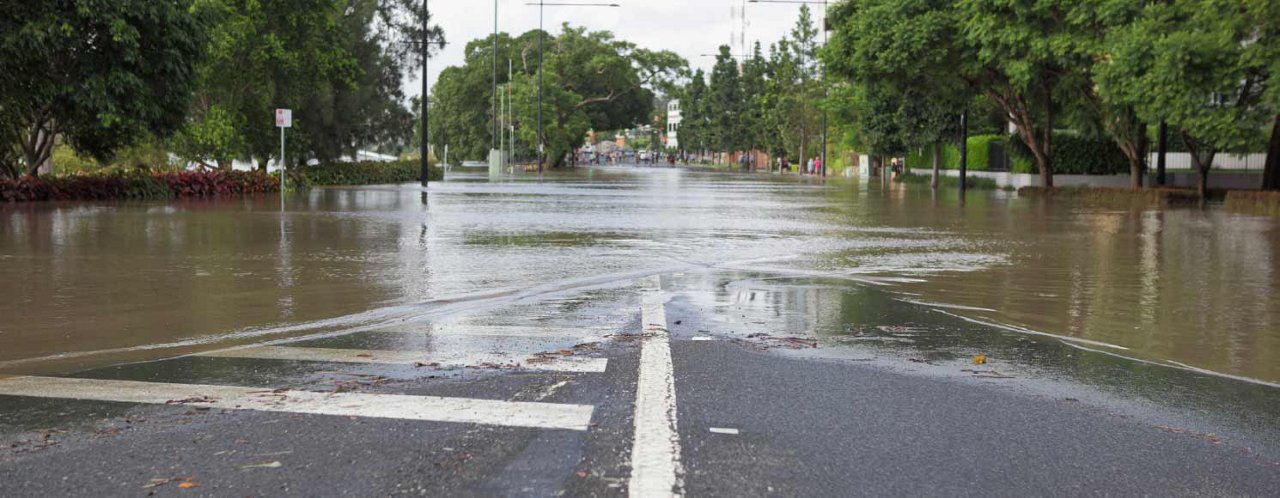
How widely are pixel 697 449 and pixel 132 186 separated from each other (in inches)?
1191

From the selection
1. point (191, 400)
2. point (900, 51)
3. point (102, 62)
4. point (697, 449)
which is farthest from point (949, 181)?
point (697, 449)

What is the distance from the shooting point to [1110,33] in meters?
32.3

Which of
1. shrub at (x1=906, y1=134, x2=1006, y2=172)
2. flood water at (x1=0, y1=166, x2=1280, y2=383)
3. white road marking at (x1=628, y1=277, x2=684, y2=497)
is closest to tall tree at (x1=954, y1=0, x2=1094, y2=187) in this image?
flood water at (x1=0, y1=166, x2=1280, y2=383)

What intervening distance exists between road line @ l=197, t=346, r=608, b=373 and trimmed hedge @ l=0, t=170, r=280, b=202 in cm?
2355

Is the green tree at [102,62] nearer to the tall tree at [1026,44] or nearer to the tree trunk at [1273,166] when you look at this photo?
the tall tree at [1026,44]

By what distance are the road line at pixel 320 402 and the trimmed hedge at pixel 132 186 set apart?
24.3 meters

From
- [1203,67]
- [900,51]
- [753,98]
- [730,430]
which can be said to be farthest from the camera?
[753,98]

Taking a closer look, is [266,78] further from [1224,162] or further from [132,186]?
[1224,162]

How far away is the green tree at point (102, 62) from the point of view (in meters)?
22.6

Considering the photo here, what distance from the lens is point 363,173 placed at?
5212cm

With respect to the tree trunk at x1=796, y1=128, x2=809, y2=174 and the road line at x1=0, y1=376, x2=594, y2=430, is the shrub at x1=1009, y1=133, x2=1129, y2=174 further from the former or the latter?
the road line at x1=0, y1=376, x2=594, y2=430

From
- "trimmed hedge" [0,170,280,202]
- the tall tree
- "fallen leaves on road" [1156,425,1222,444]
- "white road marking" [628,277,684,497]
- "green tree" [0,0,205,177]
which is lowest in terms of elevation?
"fallen leaves on road" [1156,425,1222,444]

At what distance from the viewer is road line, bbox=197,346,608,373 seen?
751 cm

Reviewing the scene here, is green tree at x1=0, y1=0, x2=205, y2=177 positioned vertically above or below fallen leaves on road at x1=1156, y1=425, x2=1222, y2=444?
above
